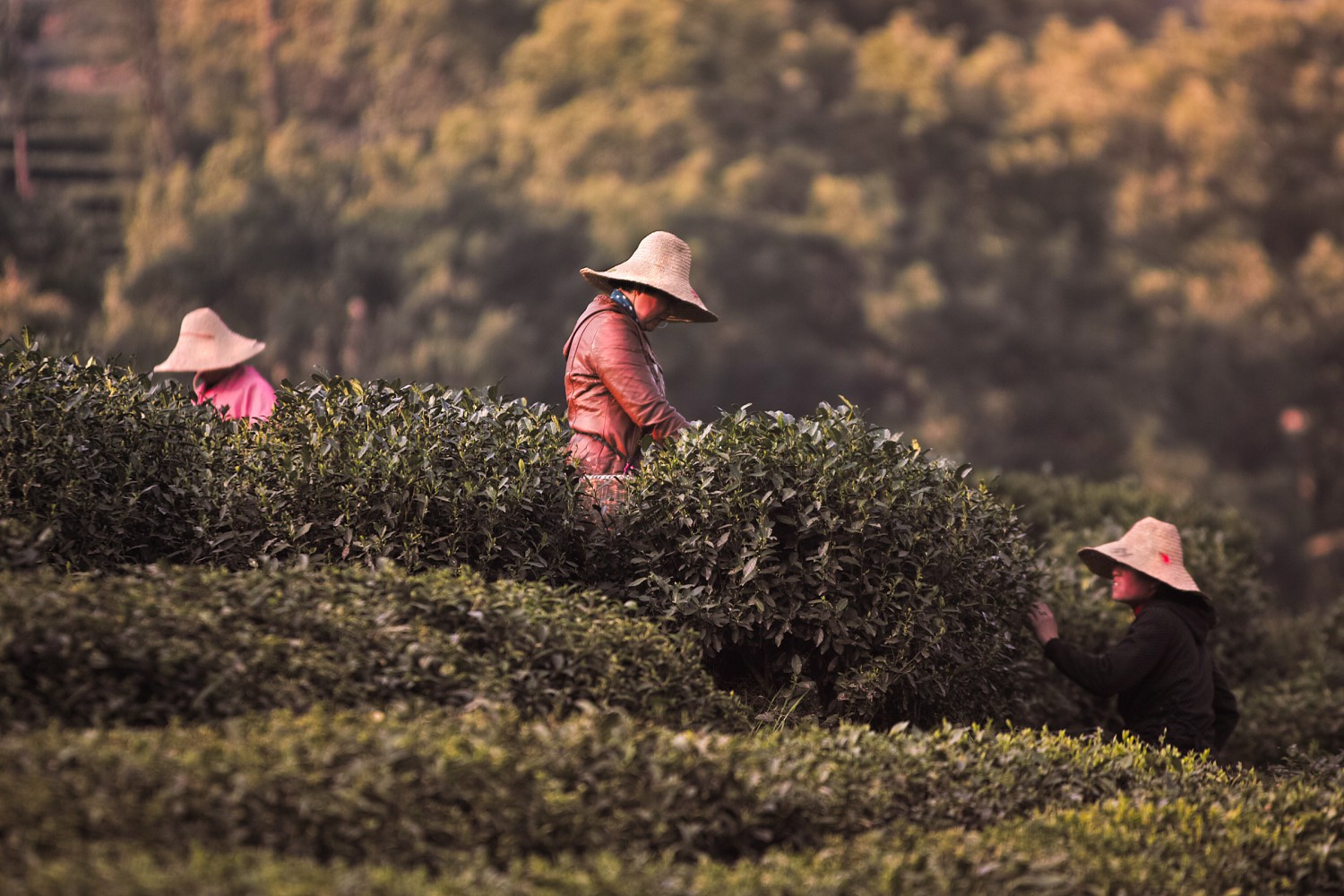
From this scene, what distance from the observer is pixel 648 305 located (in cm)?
654

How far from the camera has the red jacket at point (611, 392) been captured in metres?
6.27

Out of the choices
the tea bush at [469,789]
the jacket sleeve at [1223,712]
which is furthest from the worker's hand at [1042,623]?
the tea bush at [469,789]

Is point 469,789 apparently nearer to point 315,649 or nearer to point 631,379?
point 315,649

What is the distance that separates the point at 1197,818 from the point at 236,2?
91.2ft

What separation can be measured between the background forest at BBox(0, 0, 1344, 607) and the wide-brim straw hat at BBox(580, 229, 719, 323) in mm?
17610

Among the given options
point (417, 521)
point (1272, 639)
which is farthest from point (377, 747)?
point (1272, 639)

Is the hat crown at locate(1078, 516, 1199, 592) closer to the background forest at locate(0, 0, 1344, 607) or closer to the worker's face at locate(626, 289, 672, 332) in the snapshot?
the worker's face at locate(626, 289, 672, 332)

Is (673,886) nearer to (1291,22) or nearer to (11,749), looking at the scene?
(11,749)

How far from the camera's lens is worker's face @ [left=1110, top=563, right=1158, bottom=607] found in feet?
23.2

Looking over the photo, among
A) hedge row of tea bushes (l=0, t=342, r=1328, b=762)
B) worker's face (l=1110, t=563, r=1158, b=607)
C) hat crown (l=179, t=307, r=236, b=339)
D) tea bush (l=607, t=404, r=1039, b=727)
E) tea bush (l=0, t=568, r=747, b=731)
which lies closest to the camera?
tea bush (l=0, t=568, r=747, b=731)

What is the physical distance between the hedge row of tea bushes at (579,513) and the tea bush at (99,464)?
1cm

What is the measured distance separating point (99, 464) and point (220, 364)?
8.05 ft

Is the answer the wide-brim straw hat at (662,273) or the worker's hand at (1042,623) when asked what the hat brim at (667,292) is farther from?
the worker's hand at (1042,623)

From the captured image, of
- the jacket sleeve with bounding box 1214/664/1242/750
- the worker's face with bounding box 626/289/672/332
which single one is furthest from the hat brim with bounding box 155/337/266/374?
the jacket sleeve with bounding box 1214/664/1242/750
